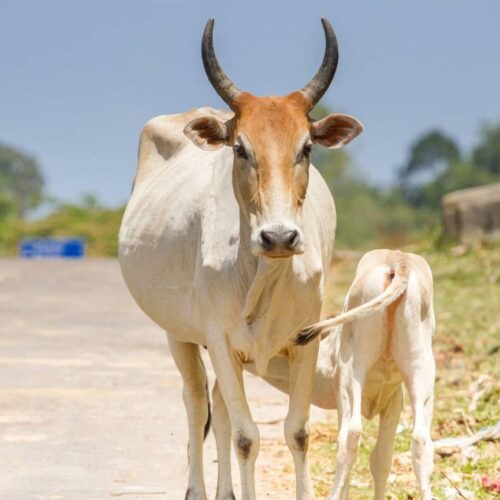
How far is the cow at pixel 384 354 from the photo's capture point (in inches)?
208

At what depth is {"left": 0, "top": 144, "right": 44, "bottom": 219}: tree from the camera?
326 ft

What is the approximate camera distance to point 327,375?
6090 mm

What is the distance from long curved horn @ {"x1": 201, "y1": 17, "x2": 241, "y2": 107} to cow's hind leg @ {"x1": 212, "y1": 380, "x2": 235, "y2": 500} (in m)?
1.53

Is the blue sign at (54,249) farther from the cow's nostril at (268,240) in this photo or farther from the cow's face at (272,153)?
the cow's nostril at (268,240)

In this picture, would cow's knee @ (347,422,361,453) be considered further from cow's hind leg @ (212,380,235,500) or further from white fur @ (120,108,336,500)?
cow's hind leg @ (212,380,235,500)

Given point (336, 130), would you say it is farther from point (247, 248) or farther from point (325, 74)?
point (247, 248)

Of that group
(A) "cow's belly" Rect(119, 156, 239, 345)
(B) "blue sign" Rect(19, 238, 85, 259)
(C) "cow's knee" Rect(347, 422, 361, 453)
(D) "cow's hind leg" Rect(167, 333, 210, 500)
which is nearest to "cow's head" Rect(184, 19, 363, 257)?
(A) "cow's belly" Rect(119, 156, 239, 345)

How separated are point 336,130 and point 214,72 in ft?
1.97

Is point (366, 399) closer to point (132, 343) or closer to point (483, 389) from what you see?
point (483, 389)

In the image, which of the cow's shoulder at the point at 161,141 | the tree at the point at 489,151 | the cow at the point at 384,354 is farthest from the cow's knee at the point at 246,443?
the tree at the point at 489,151

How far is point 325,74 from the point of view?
18.0ft

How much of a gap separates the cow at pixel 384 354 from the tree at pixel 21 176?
9242 centimetres

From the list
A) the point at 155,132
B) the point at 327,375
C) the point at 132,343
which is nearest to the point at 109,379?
the point at 132,343

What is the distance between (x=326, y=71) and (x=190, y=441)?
7.25ft
